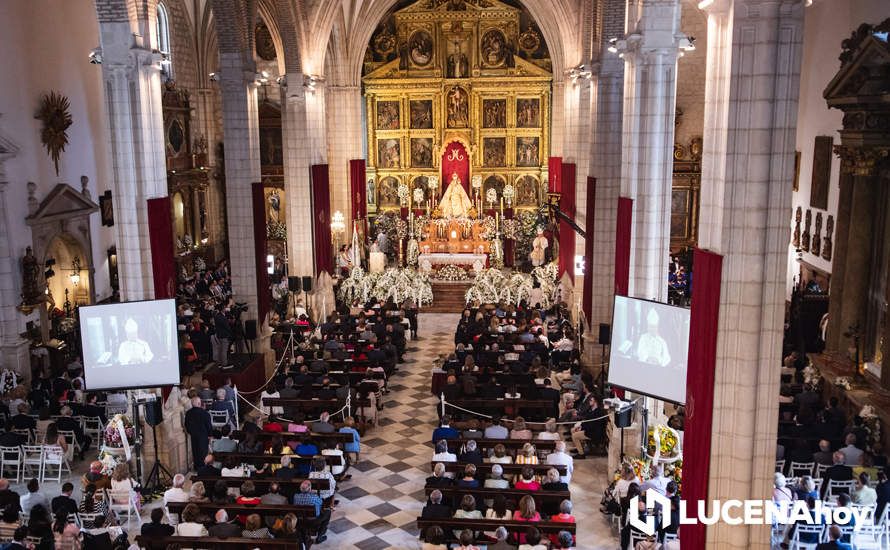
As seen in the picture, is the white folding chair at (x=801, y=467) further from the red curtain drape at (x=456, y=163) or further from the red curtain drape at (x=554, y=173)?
the red curtain drape at (x=456, y=163)

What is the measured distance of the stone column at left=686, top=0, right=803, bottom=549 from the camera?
8.66 metres

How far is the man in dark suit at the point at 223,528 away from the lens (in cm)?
1072

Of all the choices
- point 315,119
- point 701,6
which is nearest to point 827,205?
point 701,6

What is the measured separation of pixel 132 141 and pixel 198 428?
570cm

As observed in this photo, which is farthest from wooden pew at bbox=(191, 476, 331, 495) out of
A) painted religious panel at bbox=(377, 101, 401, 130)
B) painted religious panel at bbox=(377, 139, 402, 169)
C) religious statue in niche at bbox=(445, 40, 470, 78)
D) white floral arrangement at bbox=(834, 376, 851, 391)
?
religious statue in niche at bbox=(445, 40, 470, 78)

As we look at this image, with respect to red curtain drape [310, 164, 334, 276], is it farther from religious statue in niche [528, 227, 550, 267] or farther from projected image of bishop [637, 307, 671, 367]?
projected image of bishop [637, 307, 671, 367]

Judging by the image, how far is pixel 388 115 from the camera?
1500 inches

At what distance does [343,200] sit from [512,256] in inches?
337

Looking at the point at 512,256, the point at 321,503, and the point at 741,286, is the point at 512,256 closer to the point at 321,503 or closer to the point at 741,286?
the point at 321,503

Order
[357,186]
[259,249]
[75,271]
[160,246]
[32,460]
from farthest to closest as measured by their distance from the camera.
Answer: [357,186] < [75,271] < [259,249] < [160,246] < [32,460]

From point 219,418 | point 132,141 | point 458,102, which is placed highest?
point 458,102

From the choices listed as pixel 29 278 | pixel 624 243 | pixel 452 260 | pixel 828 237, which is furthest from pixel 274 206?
pixel 624 243

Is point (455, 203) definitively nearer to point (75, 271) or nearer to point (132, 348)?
point (75, 271)

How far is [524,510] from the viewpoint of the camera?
10945 mm
